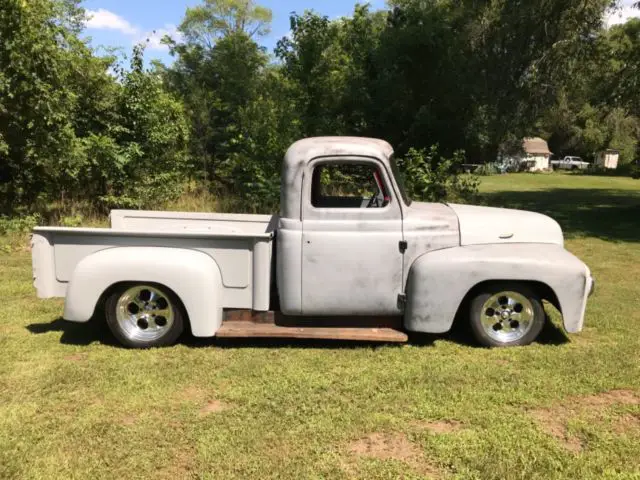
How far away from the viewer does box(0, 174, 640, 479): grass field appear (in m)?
3.18

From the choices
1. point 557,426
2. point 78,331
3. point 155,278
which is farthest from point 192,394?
point 557,426

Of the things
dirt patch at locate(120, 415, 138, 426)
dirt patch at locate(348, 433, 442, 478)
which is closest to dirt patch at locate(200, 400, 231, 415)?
dirt patch at locate(120, 415, 138, 426)

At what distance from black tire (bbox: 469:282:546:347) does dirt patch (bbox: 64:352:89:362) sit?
3583mm

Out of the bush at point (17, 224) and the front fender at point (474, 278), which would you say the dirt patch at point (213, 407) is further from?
the bush at point (17, 224)

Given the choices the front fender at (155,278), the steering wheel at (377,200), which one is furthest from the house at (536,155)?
the front fender at (155,278)

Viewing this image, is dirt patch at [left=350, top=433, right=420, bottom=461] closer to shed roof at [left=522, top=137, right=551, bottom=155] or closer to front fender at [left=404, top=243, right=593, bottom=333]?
front fender at [left=404, top=243, right=593, bottom=333]

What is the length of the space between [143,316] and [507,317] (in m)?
3.44

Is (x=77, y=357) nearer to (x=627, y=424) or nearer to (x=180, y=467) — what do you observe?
(x=180, y=467)

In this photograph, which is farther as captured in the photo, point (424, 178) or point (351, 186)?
point (424, 178)

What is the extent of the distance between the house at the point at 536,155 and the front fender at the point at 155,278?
6681 cm

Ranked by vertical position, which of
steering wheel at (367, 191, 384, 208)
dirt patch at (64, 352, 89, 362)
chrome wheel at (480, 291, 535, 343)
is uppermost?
steering wheel at (367, 191, 384, 208)

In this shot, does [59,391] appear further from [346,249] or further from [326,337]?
[346,249]

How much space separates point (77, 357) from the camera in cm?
476

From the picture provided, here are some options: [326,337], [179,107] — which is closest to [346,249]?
[326,337]
